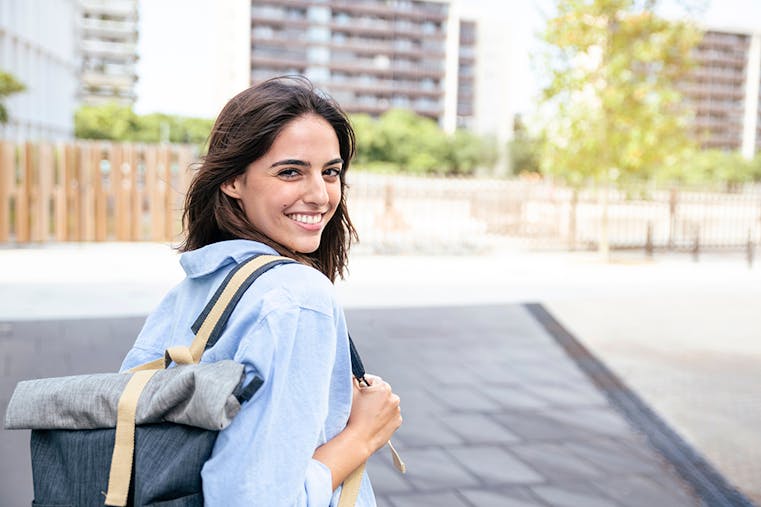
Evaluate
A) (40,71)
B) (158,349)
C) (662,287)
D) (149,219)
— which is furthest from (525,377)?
(40,71)

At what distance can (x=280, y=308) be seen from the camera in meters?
1.16

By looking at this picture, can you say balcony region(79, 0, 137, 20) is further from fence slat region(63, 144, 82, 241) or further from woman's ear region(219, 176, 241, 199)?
woman's ear region(219, 176, 241, 199)

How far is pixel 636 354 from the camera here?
7.15m

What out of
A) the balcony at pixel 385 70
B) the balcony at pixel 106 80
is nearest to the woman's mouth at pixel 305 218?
→ the balcony at pixel 106 80

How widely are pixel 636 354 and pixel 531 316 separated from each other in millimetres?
1809

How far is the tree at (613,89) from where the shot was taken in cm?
1503

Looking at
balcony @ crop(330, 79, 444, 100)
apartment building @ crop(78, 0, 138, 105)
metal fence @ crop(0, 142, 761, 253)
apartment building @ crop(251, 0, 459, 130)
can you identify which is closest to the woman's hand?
metal fence @ crop(0, 142, 761, 253)

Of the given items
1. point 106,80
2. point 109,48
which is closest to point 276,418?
point 106,80

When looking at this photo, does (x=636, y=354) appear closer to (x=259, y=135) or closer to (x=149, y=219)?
(x=259, y=135)

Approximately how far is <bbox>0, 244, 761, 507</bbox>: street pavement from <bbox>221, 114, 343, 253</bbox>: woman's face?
8.36 feet

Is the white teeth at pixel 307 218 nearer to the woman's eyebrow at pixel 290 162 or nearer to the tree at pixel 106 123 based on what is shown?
the woman's eyebrow at pixel 290 162

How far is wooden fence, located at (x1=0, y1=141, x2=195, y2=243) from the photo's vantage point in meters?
13.8

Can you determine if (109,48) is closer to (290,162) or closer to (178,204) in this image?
(178,204)

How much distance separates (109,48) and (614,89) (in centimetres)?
9959
